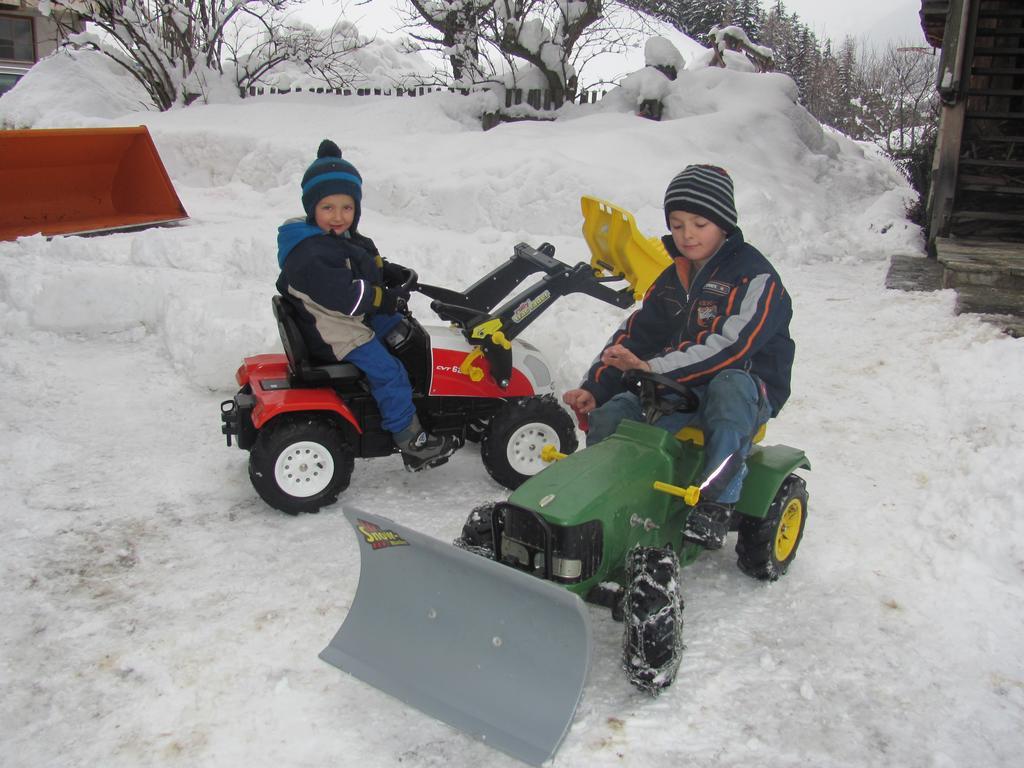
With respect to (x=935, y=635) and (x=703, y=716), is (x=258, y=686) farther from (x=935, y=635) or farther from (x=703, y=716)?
(x=935, y=635)

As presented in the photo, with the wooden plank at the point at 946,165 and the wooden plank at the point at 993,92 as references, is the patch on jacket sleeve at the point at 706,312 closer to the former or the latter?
the wooden plank at the point at 946,165

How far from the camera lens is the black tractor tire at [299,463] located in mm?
3957

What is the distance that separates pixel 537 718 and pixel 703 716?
1.82ft

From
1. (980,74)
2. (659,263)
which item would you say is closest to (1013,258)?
(980,74)

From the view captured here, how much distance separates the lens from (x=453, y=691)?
269cm

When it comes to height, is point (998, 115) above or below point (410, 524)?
above

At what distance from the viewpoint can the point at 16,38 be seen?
97.4 feet

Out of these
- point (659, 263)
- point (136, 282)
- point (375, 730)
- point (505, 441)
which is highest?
point (659, 263)

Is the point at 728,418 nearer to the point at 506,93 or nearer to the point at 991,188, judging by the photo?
the point at 991,188

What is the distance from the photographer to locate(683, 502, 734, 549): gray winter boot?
3.13 m

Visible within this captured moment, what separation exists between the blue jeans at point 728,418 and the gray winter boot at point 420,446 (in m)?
1.12

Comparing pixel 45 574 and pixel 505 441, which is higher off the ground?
pixel 505 441

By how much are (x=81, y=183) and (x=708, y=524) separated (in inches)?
328

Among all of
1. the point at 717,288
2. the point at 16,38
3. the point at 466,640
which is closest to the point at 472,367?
the point at 717,288
